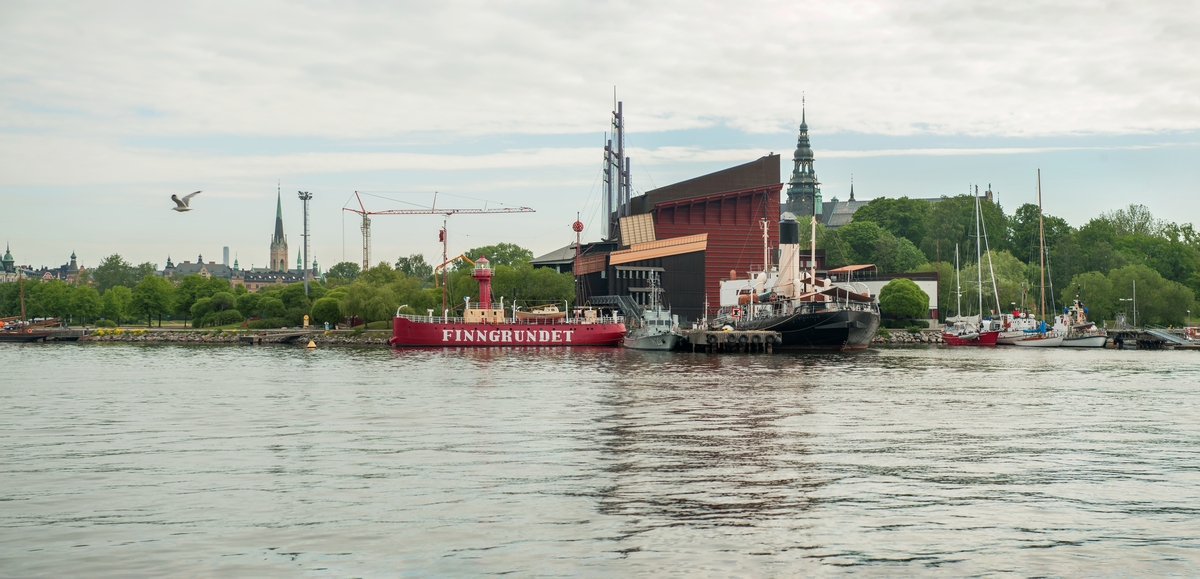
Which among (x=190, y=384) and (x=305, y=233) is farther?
(x=305, y=233)

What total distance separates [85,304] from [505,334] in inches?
3645

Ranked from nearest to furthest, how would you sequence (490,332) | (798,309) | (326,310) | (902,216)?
(798,309) < (490,332) < (326,310) < (902,216)

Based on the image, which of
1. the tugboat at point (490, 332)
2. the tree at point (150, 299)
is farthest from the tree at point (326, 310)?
the tree at point (150, 299)

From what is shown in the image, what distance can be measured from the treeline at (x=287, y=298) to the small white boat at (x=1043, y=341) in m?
53.8

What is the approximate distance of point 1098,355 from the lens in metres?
84.2

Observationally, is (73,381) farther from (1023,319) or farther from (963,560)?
(1023,319)

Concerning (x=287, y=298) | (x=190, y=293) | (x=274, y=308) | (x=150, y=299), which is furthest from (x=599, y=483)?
(x=190, y=293)

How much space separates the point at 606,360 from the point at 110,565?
58900mm

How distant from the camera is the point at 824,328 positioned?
89.2 meters

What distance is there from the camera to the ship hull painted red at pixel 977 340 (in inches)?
4188

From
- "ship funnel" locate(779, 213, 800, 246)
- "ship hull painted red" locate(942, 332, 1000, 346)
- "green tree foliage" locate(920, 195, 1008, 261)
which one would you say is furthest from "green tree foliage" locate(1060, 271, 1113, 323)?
"green tree foliage" locate(920, 195, 1008, 261)

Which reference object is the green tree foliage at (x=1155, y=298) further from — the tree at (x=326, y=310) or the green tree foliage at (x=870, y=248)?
the tree at (x=326, y=310)

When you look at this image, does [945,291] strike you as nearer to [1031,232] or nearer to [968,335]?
[968,335]

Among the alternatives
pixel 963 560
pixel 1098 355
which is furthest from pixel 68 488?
pixel 1098 355
